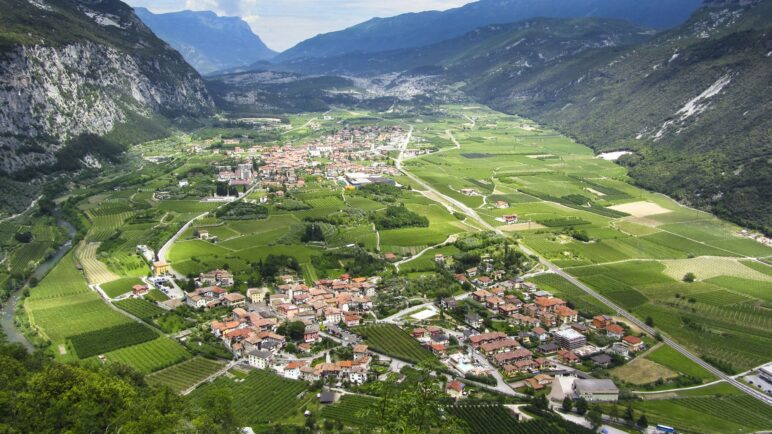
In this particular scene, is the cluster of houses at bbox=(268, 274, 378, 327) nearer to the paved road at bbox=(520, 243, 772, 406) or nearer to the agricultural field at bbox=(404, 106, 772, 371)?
the agricultural field at bbox=(404, 106, 772, 371)

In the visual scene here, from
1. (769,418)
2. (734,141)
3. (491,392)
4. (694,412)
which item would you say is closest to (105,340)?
(491,392)

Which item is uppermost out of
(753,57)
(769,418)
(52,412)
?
(753,57)

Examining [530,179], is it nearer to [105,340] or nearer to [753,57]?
[753,57]

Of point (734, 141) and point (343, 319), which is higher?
point (734, 141)

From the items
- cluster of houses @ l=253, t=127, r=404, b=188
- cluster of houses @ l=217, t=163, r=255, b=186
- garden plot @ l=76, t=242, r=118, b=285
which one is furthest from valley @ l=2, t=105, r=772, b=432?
cluster of houses @ l=253, t=127, r=404, b=188

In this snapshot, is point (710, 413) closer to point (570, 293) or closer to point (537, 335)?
point (537, 335)

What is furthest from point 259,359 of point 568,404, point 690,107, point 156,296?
point 690,107
